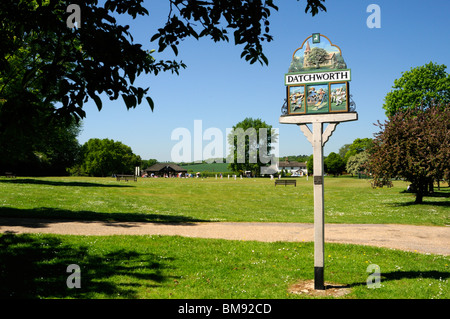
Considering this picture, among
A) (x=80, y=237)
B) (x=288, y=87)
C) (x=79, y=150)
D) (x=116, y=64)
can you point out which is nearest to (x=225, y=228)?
(x=80, y=237)

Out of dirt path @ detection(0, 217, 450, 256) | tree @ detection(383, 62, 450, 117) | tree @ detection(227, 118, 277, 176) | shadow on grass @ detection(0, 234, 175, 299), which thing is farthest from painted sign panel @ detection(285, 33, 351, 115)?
tree @ detection(227, 118, 277, 176)

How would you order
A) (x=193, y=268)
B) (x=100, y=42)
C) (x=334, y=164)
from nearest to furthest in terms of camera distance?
(x=100, y=42) < (x=193, y=268) < (x=334, y=164)

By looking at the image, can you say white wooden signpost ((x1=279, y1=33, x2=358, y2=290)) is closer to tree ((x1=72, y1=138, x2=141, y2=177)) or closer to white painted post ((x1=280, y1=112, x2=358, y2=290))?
white painted post ((x1=280, y1=112, x2=358, y2=290))

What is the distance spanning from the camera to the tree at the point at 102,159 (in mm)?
103938

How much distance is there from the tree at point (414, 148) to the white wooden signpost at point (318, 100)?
17.6 metres

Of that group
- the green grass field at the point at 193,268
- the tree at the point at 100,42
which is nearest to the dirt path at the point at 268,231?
the green grass field at the point at 193,268

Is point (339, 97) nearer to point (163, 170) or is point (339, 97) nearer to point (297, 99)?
point (297, 99)

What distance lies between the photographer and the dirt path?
1157 centimetres

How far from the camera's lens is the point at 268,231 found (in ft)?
43.9

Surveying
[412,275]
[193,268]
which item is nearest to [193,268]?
[193,268]

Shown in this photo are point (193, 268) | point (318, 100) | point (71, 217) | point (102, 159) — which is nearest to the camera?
point (318, 100)

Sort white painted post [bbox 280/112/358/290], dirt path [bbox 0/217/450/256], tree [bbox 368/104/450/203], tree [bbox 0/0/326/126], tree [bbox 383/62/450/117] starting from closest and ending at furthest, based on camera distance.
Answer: tree [bbox 0/0/326/126] → white painted post [bbox 280/112/358/290] → dirt path [bbox 0/217/450/256] → tree [bbox 368/104/450/203] → tree [bbox 383/62/450/117]

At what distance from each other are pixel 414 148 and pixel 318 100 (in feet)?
60.6

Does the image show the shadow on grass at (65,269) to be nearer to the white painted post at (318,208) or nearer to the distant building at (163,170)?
the white painted post at (318,208)
